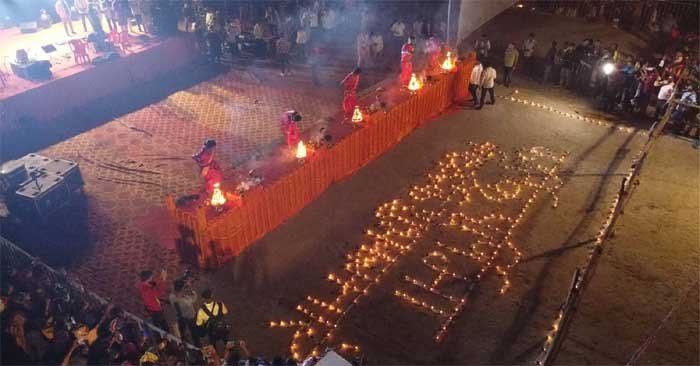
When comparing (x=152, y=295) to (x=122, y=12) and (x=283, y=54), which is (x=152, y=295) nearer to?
(x=283, y=54)

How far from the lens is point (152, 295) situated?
28.6 ft

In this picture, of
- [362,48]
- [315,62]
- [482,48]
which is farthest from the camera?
[315,62]

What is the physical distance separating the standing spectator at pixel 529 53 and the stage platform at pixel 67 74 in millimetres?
13174

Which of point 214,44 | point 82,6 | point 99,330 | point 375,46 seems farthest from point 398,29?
point 99,330

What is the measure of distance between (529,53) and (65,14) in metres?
18.6

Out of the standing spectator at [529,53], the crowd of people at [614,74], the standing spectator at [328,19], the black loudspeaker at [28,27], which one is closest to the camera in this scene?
the crowd of people at [614,74]

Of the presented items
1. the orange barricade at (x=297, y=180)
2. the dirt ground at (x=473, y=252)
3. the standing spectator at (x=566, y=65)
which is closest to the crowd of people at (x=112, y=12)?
the dirt ground at (x=473, y=252)

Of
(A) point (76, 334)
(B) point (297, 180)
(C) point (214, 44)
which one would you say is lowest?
(A) point (76, 334)

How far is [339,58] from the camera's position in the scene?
21.5 m

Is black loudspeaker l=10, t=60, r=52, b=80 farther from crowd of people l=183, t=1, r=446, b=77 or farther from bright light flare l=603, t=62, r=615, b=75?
bright light flare l=603, t=62, r=615, b=75

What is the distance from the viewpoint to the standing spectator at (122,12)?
71.3 ft

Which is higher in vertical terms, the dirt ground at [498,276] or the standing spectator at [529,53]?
the standing spectator at [529,53]

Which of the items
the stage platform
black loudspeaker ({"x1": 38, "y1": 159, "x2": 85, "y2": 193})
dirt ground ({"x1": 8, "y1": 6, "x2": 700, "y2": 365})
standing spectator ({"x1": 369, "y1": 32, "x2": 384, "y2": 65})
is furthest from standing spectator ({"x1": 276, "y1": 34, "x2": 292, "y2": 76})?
black loudspeaker ({"x1": 38, "y1": 159, "x2": 85, "y2": 193})

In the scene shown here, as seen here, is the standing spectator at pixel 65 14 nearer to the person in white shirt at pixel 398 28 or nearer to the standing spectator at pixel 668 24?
the person in white shirt at pixel 398 28
